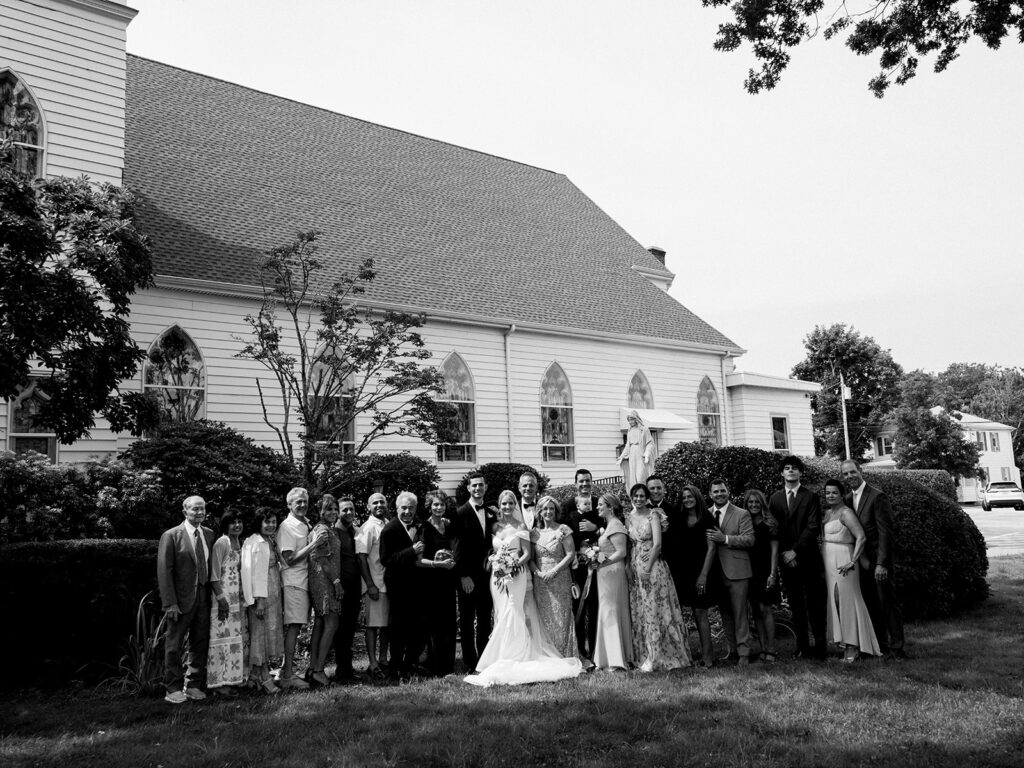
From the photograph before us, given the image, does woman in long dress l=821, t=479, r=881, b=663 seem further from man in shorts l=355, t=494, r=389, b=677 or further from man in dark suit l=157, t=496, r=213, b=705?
man in dark suit l=157, t=496, r=213, b=705

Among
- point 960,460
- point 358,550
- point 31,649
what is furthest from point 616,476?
point 960,460

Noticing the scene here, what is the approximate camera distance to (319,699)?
280 inches

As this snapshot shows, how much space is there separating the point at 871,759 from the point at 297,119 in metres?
22.6

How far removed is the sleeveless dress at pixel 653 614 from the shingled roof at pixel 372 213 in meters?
10.3

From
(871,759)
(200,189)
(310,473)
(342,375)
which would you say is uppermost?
(200,189)

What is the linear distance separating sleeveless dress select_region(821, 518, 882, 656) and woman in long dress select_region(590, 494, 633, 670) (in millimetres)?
2041

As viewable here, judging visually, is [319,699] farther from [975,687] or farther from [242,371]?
[242,371]

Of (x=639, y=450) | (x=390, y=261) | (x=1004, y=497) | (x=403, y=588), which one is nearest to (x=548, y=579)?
(x=403, y=588)

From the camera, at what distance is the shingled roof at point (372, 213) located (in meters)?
17.4

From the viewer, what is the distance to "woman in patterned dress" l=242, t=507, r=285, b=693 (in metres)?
7.68

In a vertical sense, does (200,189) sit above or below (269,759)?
above

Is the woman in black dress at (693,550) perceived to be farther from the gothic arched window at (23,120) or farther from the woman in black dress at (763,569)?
the gothic arched window at (23,120)

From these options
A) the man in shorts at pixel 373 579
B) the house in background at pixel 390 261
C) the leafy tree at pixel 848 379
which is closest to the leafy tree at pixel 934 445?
the leafy tree at pixel 848 379

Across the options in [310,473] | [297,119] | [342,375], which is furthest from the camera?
[297,119]
